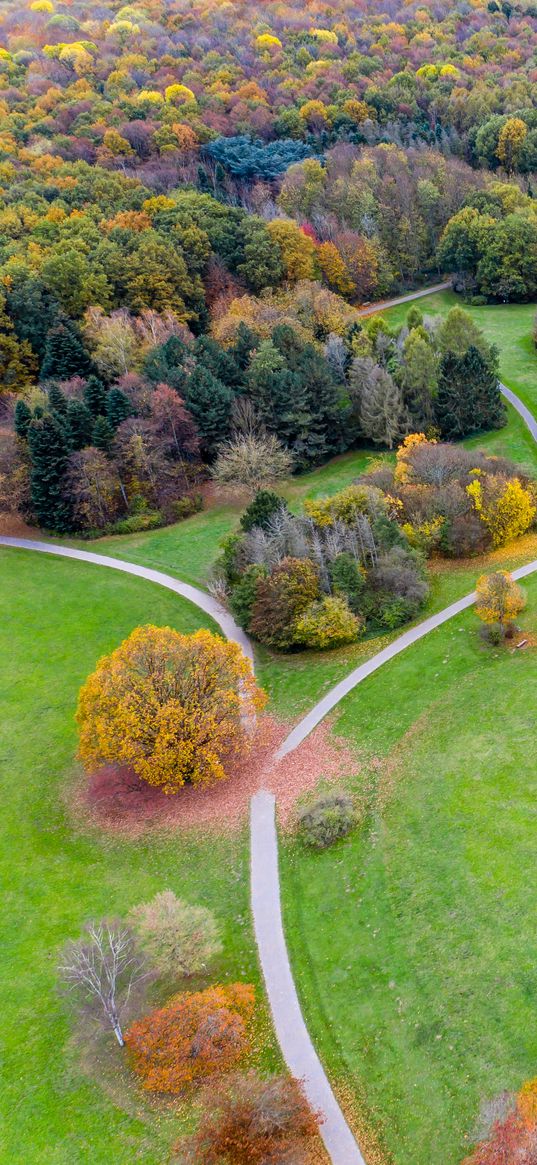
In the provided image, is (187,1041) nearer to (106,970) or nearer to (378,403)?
(106,970)

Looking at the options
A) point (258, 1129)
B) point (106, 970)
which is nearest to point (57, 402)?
point (106, 970)

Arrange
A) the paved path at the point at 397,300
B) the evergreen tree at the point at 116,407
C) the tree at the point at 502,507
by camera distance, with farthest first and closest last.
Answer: the paved path at the point at 397,300, the evergreen tree at the point at 116,407, the tree at the point at 502,507

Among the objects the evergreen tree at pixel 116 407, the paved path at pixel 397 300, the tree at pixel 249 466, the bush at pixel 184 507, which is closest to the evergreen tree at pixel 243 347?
the tree at pixel 249 466

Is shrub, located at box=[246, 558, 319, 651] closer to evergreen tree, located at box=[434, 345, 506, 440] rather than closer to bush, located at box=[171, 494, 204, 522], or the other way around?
bush, located at box=[171, 494, 204, 522]

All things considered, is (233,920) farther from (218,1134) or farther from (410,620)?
(410,620)

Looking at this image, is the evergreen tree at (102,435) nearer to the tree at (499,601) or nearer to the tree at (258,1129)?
the tree at (499,601)

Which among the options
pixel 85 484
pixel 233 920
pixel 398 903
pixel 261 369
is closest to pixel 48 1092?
pixel 233 920
